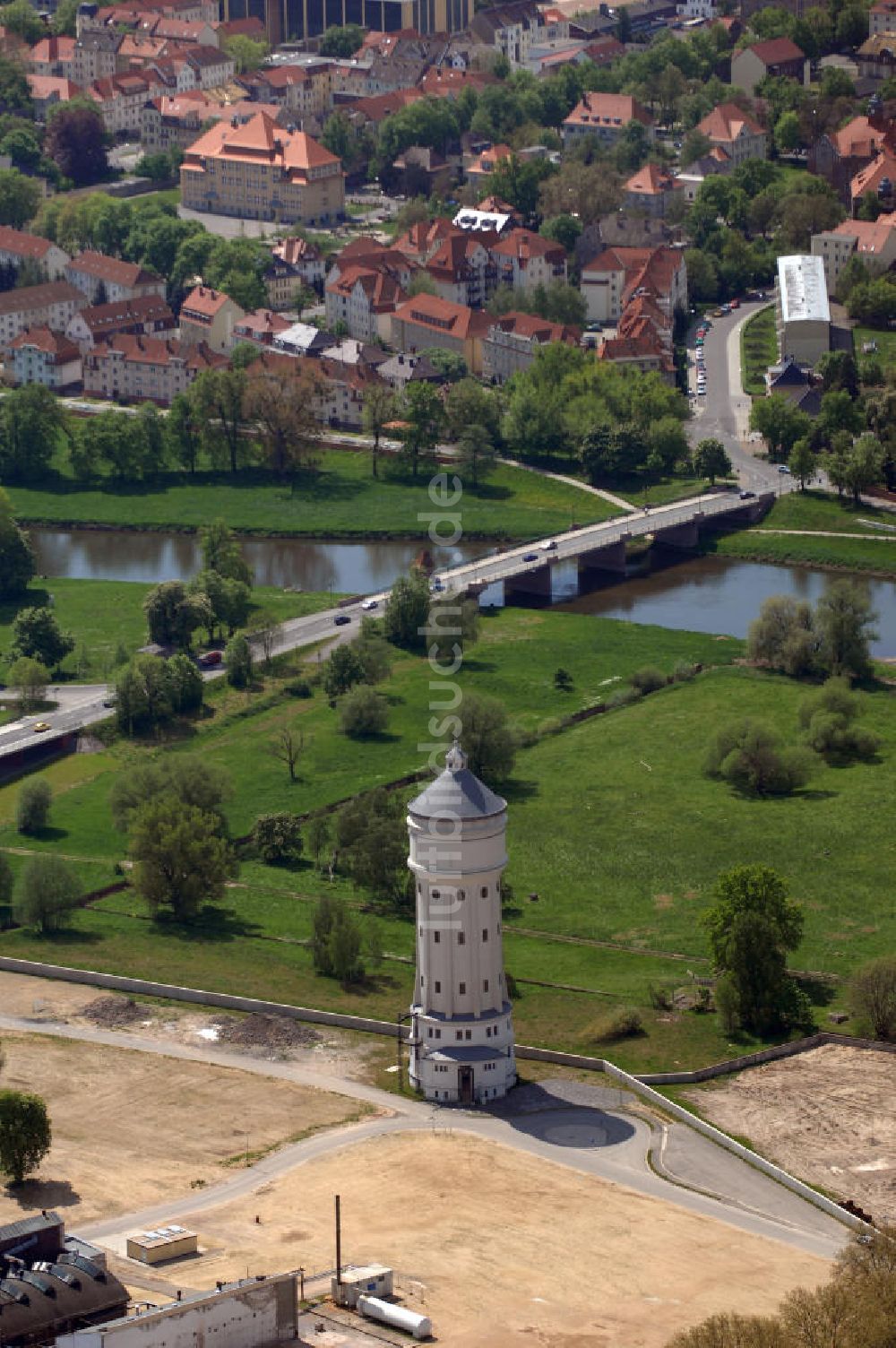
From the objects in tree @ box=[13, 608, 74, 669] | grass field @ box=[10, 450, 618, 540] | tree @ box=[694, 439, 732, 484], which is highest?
tree @ box=[694, 439, 732, 484]

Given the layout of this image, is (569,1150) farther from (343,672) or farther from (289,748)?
(343,672)

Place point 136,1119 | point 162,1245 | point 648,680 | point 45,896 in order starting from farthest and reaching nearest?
point 648,680, point 45,896, point 136,1119, point 162,1245

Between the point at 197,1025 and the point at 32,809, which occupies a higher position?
the point at 32,809

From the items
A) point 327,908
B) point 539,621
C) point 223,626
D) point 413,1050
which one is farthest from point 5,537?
point 413,1050

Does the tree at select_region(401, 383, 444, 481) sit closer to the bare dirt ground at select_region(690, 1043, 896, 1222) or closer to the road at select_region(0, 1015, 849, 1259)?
the road at select_region(0, 1015, 849, 1259)

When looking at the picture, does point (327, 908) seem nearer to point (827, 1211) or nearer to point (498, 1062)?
point (498, 1062)

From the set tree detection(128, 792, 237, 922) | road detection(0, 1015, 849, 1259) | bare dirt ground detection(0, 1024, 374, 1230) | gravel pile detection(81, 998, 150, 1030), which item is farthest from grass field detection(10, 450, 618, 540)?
road detection(0, 1015, 849, 1259)

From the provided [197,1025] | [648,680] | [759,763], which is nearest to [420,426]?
[648,680]
